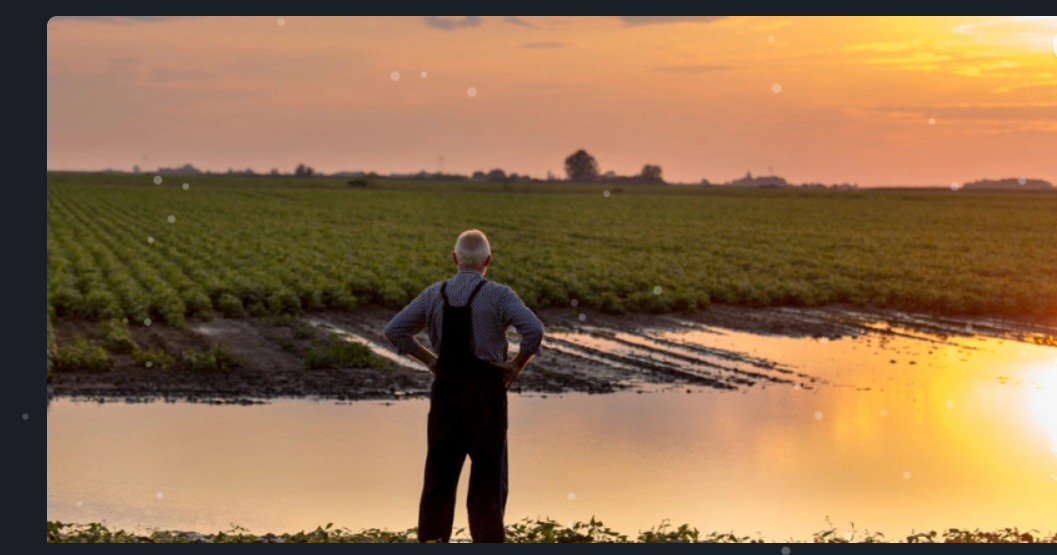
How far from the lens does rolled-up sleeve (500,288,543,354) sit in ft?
21.9

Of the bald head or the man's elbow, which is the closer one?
the bald head

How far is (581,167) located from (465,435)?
164 meters

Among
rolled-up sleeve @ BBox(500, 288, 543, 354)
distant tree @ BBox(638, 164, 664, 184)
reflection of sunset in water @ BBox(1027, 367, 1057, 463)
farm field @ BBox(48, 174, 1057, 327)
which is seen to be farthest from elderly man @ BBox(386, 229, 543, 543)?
distant tree @ BBox(638, 164, 664, 184)

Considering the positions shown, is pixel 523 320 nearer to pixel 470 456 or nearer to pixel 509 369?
pixel 509 369

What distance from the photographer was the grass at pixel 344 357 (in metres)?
16.1

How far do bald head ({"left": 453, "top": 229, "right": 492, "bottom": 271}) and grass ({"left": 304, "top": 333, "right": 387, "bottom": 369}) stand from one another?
951 cm

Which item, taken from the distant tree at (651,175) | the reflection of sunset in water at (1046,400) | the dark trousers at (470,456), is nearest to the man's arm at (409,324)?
the dark trousers at (470,456)

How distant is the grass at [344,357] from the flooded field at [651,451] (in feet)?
1.96

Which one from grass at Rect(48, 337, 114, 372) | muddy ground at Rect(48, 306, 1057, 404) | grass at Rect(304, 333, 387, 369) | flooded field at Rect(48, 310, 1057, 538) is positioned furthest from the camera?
grass at Rect(304, 333, 387, 369)

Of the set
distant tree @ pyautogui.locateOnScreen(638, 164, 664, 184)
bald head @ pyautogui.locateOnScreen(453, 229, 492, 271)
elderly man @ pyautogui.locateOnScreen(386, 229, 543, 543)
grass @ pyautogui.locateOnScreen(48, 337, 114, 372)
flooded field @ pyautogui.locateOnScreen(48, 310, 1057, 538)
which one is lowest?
flooded field @ pyautogui.locateOnScreen(48, 310, 1057, 538)

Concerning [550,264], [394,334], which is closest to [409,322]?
[394,334]

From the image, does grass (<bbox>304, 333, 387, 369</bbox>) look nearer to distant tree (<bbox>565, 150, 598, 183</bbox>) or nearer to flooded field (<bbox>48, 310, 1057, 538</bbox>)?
flooded field (<bbox>48, 310, 1057, 538</bbox>)

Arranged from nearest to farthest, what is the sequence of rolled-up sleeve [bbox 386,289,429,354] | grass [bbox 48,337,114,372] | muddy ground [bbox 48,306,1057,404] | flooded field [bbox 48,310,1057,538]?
rolled-up sleeve [bbox 386,289,429,354], flooded field [bbox 48,310,1057,538], muddy ground [bbox 48,306,1057,404], grass [bbox 48,337,114,372]

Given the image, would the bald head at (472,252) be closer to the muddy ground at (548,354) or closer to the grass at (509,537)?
the grass at (509,537)
